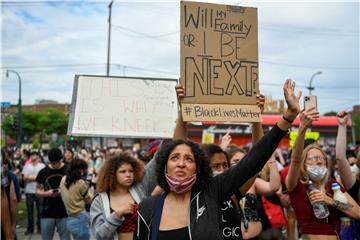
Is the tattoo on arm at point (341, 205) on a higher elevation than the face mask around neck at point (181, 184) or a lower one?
lower

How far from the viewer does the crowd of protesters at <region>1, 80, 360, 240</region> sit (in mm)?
2506

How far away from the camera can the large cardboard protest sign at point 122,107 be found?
5016mm

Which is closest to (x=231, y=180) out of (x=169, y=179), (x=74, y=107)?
(x=169, y=179)

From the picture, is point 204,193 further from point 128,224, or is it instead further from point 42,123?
point 42,123

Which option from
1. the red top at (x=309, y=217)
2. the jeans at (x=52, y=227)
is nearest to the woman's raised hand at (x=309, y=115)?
the red top at (x=309, y=217)

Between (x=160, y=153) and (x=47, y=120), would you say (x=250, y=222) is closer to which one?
(x=160, y=153)

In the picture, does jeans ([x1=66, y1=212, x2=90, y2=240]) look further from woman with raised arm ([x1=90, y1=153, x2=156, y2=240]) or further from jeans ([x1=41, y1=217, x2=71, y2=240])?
woman with raised arm ([x1=90, y1=153, x2=156, y2=240])

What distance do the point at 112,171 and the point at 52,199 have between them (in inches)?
105

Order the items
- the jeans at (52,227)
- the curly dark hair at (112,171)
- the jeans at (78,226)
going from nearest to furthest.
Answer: the curly dark hair at (112,171)
the jeans at (78,226)
the jeans at (52,227)

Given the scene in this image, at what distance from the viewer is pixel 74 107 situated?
4.98m

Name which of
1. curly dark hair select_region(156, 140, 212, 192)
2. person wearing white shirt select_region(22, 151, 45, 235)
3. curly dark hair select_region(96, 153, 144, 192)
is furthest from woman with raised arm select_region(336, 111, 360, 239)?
person wearing white shirt select_region(22, 151, 45, 235)

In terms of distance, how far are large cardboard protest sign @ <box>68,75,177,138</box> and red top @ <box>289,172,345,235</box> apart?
2.13 metres

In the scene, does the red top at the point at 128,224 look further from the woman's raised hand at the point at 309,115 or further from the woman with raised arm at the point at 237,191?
the woman's raised hand at the point at 309,115

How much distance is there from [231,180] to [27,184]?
8.01 metres
